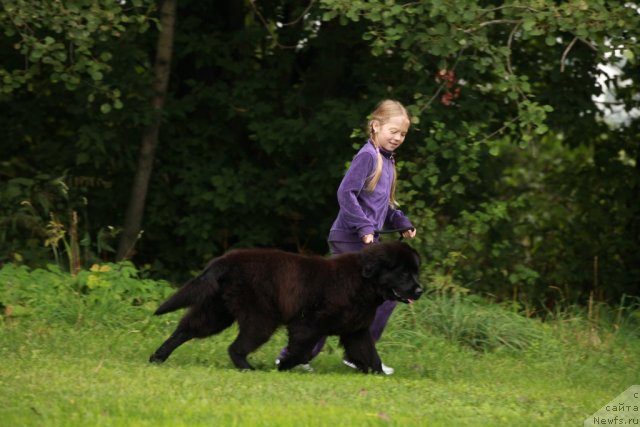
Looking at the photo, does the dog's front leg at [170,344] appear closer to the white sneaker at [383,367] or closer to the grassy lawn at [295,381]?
the grassy lawn at [295,381]

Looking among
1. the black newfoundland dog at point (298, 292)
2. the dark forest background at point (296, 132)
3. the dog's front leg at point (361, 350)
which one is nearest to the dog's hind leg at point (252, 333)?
the black newfoundland dog at point (298, 292)

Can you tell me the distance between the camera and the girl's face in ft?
24.6

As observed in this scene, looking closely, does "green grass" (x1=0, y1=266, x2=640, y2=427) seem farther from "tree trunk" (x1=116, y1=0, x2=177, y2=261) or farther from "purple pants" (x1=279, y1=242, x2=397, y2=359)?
"tree trunk" (x1=116, y1=0, x2=177, y2=261)

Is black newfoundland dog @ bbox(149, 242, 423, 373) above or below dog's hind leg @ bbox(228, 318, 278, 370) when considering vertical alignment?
above

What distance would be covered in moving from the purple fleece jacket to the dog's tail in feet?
3.31

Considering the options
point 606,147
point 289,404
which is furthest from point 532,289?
point 289,404

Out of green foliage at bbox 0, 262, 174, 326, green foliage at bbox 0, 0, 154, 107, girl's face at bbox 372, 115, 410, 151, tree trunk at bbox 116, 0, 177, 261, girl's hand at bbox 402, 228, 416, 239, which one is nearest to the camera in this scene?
girl's face at bbox 372, 115, 410, 151

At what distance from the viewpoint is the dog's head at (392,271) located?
7.16 m

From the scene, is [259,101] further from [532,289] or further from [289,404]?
[289,404]

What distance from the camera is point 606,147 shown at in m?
14.6

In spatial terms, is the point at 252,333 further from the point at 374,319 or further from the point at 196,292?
the point at 374,319

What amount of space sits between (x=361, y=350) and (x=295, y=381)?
710 millimetres

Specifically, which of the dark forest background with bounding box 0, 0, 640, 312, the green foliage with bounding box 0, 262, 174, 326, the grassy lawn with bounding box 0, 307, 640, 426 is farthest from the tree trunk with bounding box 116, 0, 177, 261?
the grassy lawn with bounding box 0, 307, 640, 426

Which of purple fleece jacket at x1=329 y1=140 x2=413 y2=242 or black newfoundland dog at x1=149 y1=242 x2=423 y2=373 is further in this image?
purple fleece jacket at x1=329 y1=140 x2=413 y2=242
